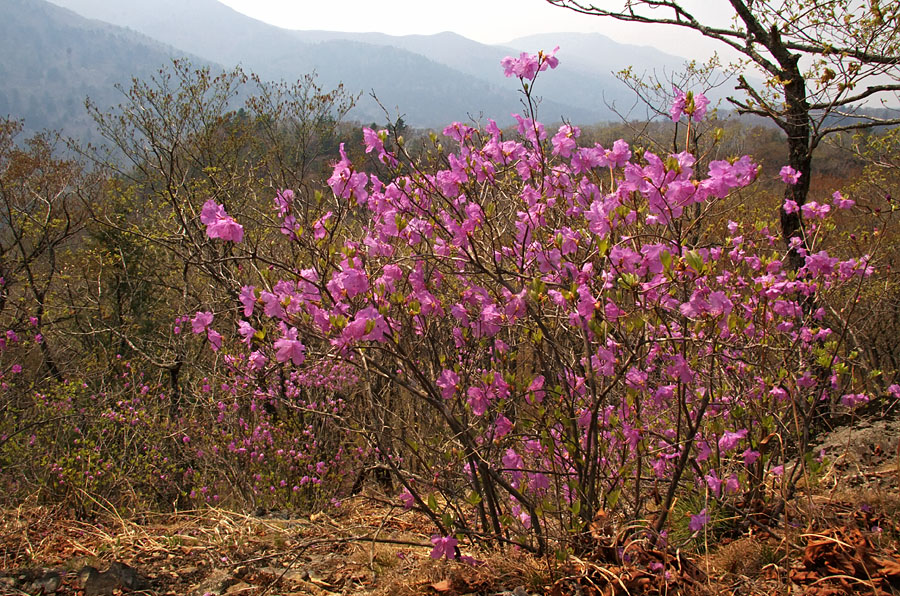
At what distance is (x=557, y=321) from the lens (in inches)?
99.0

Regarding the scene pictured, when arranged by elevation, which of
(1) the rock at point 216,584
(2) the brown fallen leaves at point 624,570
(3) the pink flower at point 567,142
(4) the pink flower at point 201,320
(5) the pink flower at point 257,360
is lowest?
(1) the rock at point 216,584

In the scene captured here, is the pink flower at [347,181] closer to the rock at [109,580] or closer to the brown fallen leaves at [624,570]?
the brown fallen leaves at [624,570]

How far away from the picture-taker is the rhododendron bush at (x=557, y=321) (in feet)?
6.47

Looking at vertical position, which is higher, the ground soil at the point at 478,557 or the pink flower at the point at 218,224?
the pink flower at the point at 218,224

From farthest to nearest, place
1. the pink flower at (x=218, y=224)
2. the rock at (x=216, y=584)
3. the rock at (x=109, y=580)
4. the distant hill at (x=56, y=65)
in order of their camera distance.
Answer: the distant hill at (x=56, y=65) → the rock at (x=216, y=584) → the rock at (x=109, y=580) → the pink flower at (x=218, y=224)

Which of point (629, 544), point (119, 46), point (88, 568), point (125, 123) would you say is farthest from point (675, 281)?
point (119, 46)

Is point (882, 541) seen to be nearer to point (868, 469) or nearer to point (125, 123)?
point (868, 469)

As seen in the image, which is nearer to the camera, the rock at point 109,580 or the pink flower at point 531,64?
the rock at point 109,580

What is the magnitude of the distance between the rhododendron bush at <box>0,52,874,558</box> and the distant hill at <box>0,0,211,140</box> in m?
158

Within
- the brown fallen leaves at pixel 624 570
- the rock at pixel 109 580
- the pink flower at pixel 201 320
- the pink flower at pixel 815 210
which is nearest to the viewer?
the brown fallen leaves at pixel 624 570

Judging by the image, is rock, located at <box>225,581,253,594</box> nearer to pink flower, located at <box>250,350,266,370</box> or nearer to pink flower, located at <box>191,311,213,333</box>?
pink flower, located at <box>250,350,266,370</box>

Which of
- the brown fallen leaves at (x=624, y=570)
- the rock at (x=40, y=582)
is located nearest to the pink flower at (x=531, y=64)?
the brown fallen leaves at (x=624, y=570)

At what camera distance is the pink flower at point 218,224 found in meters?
2.03

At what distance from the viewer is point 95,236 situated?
12195 millimetres
